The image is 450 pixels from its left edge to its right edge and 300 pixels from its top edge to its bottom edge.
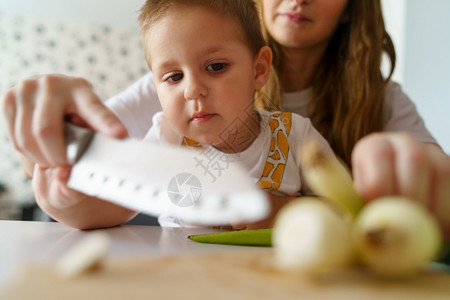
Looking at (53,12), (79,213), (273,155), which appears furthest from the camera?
(53,12)

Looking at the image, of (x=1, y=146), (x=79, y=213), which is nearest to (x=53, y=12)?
(x=1, y=146)

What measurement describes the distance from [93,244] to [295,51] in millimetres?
1038

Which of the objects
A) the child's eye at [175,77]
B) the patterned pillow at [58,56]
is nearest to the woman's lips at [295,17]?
the child's eye at [175,77]

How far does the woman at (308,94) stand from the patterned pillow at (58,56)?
161 inches

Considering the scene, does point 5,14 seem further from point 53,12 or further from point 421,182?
point 421,182

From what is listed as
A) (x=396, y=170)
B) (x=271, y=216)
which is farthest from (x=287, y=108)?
(x=396, y=170)

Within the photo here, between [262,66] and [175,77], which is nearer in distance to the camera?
[175,77]

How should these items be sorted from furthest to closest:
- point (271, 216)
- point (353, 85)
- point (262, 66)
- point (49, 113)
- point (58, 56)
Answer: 1. point (58, 56)
2. point (353, 85)
3. point (262, 66)
4. point (271, 216)
5. point (49, 113)

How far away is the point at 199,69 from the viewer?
0.80 meters

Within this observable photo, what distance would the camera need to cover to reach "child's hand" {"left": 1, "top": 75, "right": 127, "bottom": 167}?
495mm

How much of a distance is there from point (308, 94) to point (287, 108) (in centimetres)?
7

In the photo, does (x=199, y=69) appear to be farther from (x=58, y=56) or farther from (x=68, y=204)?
(x=58, y=56)

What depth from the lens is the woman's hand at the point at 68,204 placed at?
2.12 feet

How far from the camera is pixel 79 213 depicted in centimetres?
68
